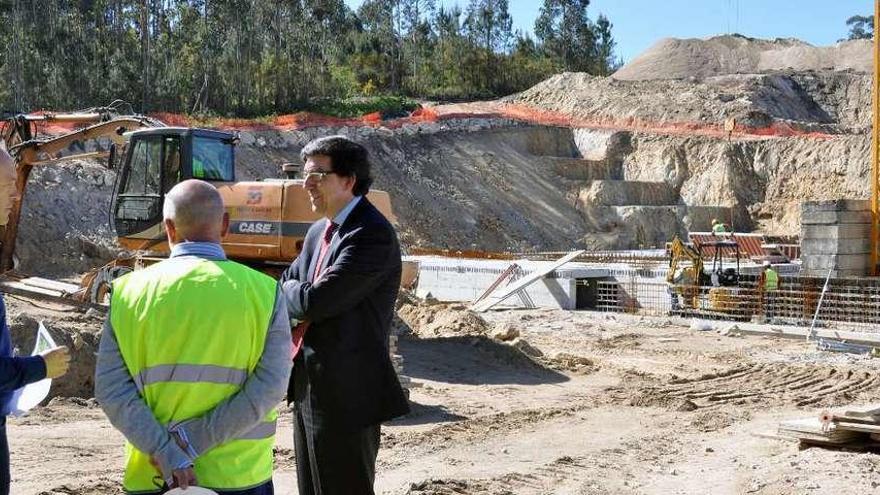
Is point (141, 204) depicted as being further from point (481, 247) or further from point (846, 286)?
point (481, 247)

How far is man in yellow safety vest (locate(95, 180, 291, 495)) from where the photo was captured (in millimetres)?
2572

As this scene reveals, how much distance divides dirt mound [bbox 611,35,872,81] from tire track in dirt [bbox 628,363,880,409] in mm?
45354

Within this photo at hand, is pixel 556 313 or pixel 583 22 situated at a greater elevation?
pixel 583 22

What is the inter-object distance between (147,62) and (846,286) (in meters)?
24.4

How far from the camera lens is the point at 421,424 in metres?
8.56

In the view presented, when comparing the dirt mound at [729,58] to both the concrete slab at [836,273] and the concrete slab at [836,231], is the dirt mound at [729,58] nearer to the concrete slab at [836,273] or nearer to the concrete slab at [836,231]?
the concrete slab at [836,231]

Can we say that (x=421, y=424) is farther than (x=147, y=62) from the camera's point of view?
No

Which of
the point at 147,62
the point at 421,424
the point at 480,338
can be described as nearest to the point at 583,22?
the point at 147,62

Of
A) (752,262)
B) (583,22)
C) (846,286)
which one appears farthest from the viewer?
(583,22)

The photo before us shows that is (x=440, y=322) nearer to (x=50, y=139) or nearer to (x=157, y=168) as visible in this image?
(x=157, y=168)

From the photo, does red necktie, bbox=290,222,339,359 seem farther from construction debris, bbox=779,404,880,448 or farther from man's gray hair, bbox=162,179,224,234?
construction debris, bbox=779,404,880,448

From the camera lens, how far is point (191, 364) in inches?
102

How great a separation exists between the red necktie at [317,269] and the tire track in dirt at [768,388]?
6.80 meters

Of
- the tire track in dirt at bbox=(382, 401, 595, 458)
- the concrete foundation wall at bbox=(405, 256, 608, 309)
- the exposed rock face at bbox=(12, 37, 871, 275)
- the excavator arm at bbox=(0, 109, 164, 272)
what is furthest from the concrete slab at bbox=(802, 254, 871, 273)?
the exposed rock face at bbox=(12, 37, 871, 275)
